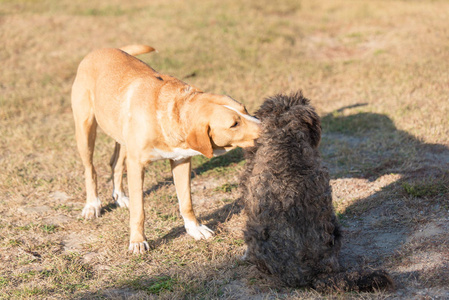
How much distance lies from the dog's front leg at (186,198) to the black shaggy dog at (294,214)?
4.09ft

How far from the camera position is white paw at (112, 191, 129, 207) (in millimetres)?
5742

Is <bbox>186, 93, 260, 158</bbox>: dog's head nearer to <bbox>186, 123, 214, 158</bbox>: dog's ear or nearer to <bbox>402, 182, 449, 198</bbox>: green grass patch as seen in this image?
<bbox>186, 123, 214, 158</bbox>: dog's ear

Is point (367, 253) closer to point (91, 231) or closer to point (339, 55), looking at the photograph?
point (91, 231)

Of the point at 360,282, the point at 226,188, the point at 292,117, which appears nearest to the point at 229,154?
the point at 226,188

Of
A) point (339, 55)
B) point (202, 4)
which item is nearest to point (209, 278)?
point (339, 55)

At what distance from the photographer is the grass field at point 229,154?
4.09 metres

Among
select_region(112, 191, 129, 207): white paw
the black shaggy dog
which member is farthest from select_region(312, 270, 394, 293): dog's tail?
select_region(112, 191, 129, 207): white paw

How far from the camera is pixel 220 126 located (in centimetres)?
385

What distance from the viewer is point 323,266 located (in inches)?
137

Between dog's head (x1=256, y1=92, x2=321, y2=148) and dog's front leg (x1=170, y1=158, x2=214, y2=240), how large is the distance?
4.28 ft

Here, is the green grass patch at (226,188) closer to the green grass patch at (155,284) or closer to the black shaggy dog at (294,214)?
the green grass patch at (155,284)

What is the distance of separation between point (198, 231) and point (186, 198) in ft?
1.20

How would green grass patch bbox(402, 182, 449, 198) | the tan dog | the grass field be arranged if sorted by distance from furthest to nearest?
green grass patch bbox(402, 182, 449, 198) < the grass field < the tan dog

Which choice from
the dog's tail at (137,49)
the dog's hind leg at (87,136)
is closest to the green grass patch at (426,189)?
the dog's tail at (137,49)
